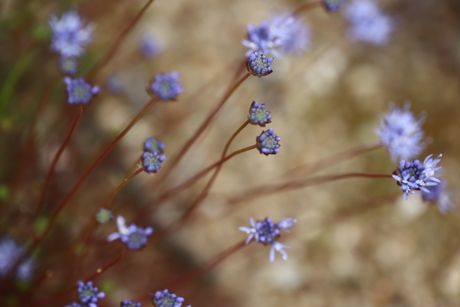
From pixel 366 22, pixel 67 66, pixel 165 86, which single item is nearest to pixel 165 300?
pixel 165 86

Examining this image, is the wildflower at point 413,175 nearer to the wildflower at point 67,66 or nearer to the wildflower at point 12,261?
the wildflower at point 67,66

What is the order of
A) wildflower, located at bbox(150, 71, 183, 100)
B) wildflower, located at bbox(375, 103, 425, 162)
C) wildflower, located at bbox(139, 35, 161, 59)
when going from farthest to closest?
wildflower, located at bbox(139, 35, 161, 59), wildflower, located at bbox(375, 103, 425, 162), wildflower, located at bbox(150, 71, 183, 100)

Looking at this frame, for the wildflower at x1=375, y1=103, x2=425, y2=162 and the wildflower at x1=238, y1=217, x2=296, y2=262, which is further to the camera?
the wildflower at x1=375, y1=103, x2=425, y2=162

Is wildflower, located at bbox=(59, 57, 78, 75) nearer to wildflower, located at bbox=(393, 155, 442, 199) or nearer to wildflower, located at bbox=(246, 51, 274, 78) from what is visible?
wildflower, located at bbox=(246, 51, 274, 78)

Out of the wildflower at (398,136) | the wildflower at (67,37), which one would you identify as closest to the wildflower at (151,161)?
the wildflower at (67,37)

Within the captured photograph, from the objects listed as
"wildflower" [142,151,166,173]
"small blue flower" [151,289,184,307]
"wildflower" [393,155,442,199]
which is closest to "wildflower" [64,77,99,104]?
"wildflower" [142,151,166,173]

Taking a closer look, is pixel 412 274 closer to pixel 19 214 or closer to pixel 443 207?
pixel 443 207

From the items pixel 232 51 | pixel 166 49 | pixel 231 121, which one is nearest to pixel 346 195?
pixel 231 121
